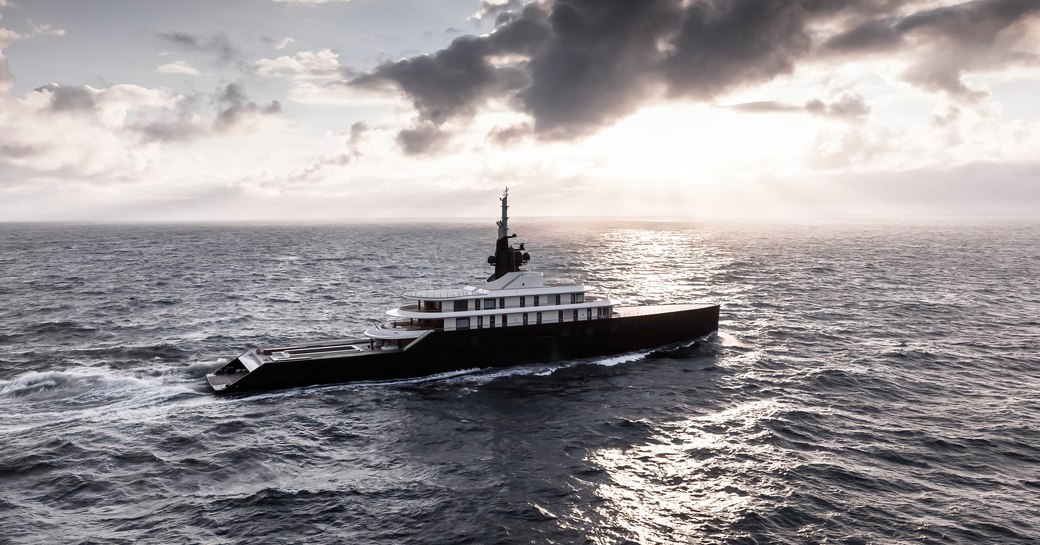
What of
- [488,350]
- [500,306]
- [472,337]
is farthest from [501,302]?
[488,350]

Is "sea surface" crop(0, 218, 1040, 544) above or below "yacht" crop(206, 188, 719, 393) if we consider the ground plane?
below

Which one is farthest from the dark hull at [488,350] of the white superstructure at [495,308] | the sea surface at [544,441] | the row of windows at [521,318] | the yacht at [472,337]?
the sea surface at [544,441]

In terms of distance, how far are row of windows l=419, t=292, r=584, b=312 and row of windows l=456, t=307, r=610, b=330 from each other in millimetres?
819

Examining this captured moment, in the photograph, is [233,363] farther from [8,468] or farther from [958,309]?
[958,309]

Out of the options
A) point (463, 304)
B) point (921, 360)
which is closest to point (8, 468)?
point (463, 304)

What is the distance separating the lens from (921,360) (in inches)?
1783

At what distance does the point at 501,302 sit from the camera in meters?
43.7

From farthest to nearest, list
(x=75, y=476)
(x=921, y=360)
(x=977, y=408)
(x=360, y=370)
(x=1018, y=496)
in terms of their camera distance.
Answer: (x=921, y=360)
(x=360, y=370)
(x=977, y=408)
(x=75, y=476)
(x=1018, y=496)

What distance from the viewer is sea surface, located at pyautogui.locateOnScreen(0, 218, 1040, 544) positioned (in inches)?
893

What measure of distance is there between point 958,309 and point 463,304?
61.1 m

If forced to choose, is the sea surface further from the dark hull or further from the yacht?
the yacht

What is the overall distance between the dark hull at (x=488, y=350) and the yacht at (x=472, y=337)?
71 mm

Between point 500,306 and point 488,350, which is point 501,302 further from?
point 488,350

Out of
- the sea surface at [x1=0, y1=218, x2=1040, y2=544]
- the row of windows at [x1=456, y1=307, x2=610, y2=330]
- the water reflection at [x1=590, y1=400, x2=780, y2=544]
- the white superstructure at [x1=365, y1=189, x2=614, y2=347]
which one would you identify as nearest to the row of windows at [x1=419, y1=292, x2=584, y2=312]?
the white superstructure at [x1=365, y1=189, x2=614, y2=347]
